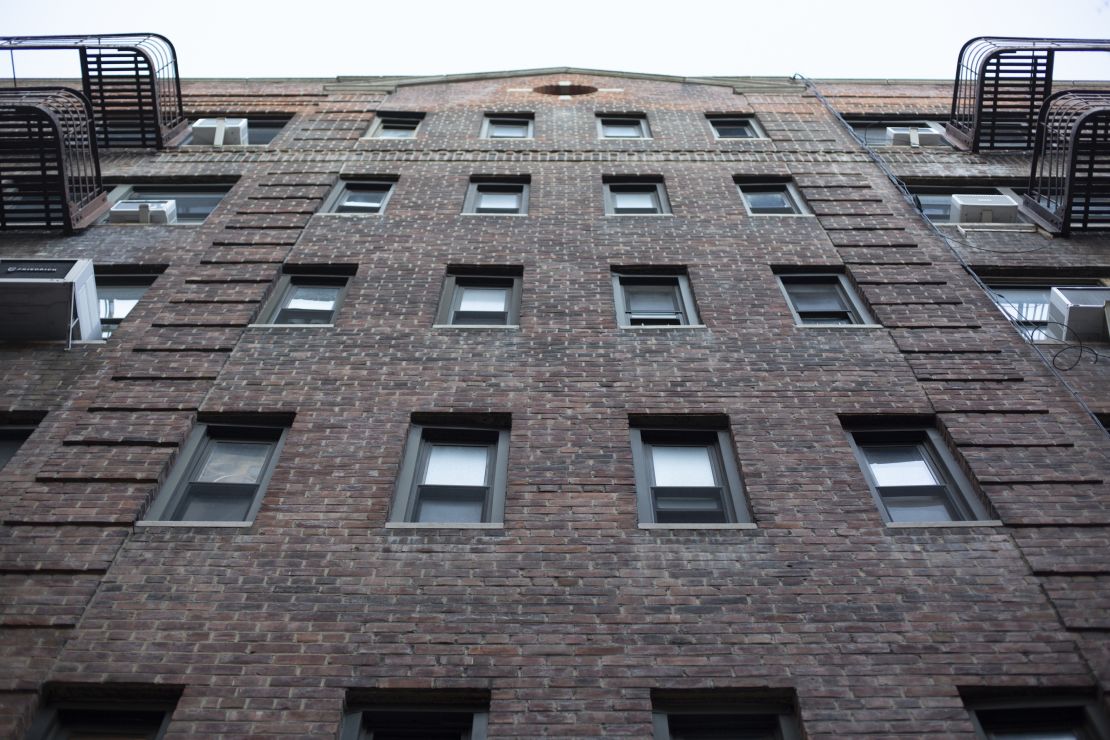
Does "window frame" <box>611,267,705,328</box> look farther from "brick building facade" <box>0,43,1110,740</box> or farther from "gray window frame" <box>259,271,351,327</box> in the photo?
"gray window frame" <box>259,271,351,327</box>

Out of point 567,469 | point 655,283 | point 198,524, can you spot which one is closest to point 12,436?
point 198,524

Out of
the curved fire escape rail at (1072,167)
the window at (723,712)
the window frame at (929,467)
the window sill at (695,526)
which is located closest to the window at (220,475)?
the window sill at (695,526)

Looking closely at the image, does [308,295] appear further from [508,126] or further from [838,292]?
[508,126]

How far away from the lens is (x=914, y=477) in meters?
10.3

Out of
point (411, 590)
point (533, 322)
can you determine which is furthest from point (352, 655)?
point (533, 322)

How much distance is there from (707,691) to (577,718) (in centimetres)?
103

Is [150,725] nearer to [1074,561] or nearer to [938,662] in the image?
[938,662]

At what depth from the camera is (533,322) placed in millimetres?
12445

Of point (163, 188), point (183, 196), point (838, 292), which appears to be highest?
point (163, 188)

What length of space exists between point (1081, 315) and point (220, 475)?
10.5 metres

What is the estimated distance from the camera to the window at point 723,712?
25.1 ft

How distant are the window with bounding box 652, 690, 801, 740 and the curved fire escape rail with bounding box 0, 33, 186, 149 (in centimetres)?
1568

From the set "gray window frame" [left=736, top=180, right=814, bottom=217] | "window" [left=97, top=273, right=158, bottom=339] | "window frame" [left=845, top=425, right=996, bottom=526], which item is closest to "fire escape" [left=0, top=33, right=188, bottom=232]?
"window" [left=97, top=273, right=158, bottom=339]

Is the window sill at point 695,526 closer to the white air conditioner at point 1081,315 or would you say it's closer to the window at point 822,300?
the window at point 822,300
